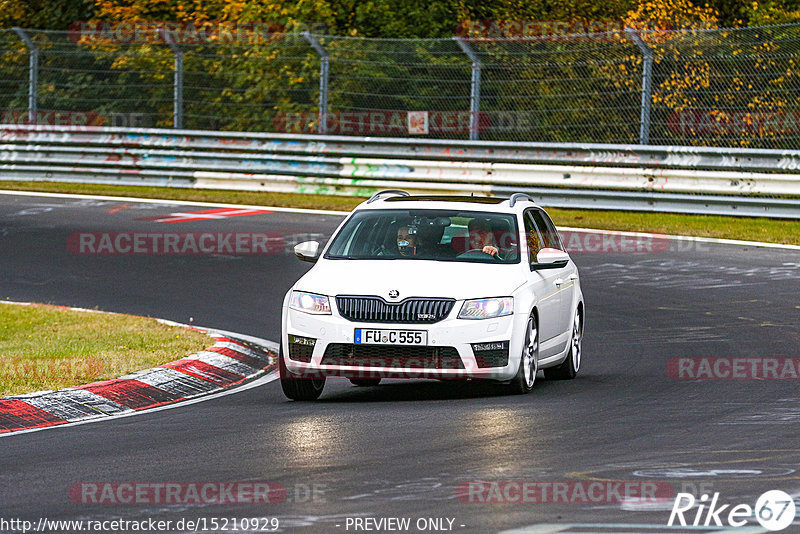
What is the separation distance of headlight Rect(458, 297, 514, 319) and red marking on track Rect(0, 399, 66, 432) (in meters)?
2.75

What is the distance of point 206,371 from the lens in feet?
37.1

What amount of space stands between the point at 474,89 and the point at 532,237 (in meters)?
13.5

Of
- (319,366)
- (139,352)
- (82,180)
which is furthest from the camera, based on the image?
(82,180)

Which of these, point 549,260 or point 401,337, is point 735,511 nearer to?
point 401,337

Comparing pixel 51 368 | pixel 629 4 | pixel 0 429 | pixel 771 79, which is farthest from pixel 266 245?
pixel 629 4

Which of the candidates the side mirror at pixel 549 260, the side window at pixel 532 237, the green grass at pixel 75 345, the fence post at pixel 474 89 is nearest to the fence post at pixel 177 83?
the fence post at pixel 474 89

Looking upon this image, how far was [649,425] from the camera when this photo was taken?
8.78m

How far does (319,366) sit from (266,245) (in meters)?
10.3

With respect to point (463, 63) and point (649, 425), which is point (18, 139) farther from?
point (649, 425)

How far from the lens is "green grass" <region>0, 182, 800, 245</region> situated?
21.0 metres

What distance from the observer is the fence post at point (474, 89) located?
973 inches

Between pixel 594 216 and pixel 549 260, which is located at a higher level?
pixel 549 260

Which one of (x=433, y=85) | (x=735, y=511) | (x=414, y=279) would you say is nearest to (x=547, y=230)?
(x=414, y=279)

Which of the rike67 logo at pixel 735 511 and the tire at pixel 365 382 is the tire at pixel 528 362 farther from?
the rike67 logo at pixel 735 511
